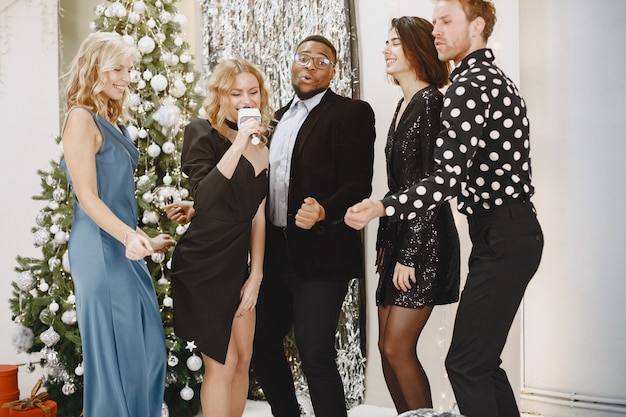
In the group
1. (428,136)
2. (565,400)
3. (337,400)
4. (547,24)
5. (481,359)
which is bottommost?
(565,400)

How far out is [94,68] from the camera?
2418mm

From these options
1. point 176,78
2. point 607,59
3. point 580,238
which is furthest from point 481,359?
point 176,78

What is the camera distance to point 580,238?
354 centimetres

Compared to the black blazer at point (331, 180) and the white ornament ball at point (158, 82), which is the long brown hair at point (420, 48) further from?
the white ornament ball at point (158, 82)

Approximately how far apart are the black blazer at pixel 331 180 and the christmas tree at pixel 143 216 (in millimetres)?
1007

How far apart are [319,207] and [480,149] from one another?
2.41 ft

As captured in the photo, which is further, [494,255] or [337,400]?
[337,400]

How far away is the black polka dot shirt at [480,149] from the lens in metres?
2.06

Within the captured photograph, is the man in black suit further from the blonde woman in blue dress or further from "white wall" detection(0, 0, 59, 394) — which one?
"white wall" detection(0, 0, 59, 394)

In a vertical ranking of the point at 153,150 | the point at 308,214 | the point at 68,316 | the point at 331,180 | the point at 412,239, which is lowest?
the point at 68,316

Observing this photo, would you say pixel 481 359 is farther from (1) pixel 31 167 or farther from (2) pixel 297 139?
(1) pixel 31 167

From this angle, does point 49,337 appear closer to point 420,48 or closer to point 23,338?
point 23,338

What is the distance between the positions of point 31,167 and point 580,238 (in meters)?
3.96

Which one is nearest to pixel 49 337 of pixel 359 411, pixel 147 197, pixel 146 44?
pixel 147 197
